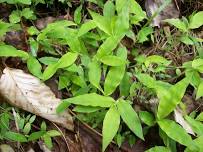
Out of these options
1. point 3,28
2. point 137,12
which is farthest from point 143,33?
point 3,28

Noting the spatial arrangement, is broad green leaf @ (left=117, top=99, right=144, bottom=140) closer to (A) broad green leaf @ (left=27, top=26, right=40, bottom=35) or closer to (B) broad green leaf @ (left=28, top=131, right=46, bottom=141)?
(B) broad green leaf @ (left=28, top=131, right=46, bottom=141)

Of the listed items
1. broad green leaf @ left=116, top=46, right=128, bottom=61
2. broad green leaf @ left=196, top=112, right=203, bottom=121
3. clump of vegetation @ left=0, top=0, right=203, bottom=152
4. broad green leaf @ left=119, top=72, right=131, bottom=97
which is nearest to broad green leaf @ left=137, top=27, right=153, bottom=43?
clump of vegetation @ left=0, top=0, right=203, bottom=152

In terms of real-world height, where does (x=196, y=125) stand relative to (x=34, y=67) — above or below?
below

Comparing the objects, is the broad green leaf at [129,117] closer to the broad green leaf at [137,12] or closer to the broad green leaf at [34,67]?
the broad green leaf at [34,67]

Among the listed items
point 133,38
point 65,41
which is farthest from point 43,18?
point 133,38

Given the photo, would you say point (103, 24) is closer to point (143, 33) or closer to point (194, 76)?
point (143, 33)
